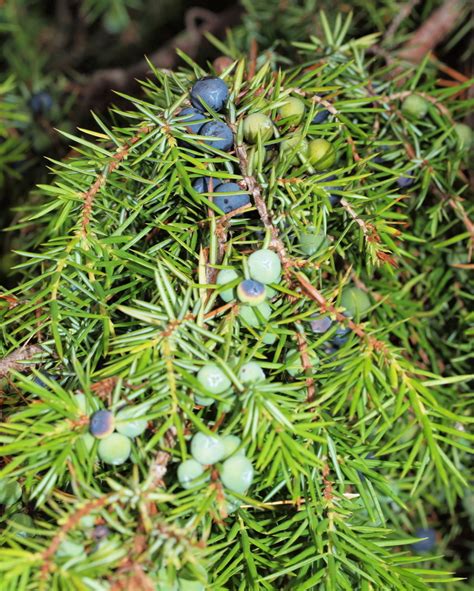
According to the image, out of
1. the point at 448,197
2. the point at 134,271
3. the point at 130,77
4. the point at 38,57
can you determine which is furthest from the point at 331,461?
the point at 38,57

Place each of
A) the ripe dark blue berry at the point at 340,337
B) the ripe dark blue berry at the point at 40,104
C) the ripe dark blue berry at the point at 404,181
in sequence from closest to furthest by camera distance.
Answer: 1. the ripe dark blue berry at the point at 340,337
2. the ripe dark blue berry at the point at 404,181
3. the ripe dark blue berry at the point at 40,104

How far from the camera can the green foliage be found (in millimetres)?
426

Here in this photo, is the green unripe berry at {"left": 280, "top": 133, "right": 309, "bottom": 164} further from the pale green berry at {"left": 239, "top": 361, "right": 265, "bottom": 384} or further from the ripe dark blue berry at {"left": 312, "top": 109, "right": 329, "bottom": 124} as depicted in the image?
the pale green berry at {"left": 239, "top": 361, "right": 265, "bottom": 384}

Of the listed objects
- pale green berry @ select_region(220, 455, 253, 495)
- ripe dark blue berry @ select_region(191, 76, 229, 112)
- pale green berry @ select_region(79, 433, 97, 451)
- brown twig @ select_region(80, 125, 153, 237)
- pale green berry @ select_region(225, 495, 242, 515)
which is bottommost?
pale green berry @ select_region(225, 495, 242, 515)

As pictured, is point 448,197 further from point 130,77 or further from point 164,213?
point 130,77

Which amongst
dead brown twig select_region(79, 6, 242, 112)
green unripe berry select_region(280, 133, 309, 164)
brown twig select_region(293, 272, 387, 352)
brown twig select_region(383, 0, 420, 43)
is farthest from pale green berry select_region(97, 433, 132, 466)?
dead brown twig select_region(79, 6, 242, 112)

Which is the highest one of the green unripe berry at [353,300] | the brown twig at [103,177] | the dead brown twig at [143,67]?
the brown twig at [103,177]

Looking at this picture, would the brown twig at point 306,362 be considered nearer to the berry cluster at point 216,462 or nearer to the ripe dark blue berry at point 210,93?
the berry cluster at point 216,462

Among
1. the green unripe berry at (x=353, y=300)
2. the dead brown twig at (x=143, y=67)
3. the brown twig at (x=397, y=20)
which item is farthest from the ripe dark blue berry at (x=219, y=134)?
the dead brown twig at (x=143, y=67)

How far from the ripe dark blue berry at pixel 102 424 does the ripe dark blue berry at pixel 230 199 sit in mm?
222

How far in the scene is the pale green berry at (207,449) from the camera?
16.7 inches

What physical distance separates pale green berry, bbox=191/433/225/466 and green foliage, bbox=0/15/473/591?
10mm

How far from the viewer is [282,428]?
0.45 metres

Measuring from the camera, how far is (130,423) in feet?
1.43
